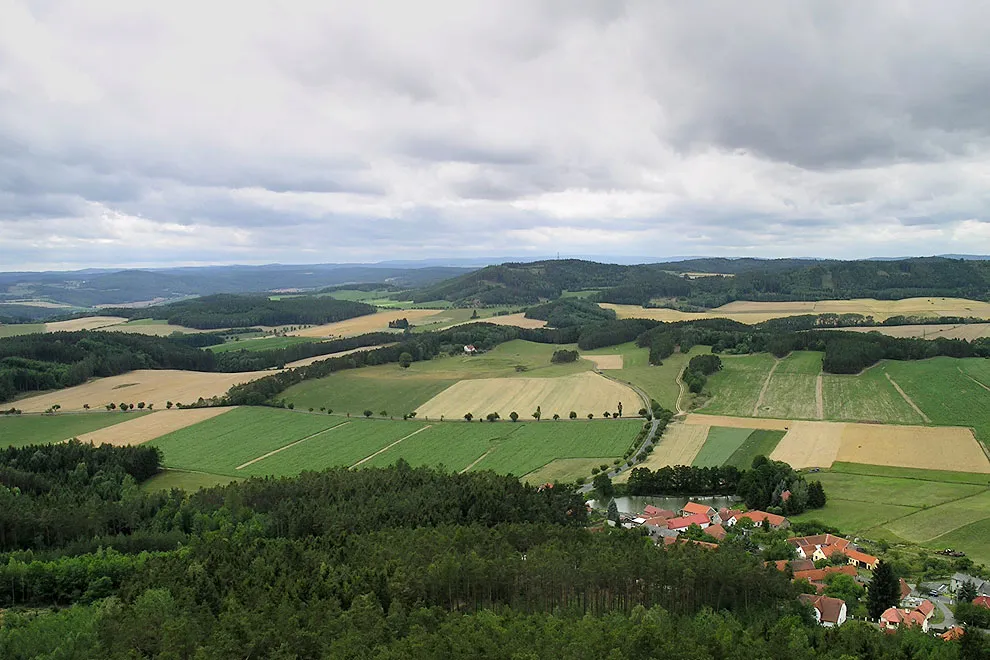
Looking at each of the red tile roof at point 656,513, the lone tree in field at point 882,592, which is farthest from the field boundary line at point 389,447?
the lone tree in field at point 882,592

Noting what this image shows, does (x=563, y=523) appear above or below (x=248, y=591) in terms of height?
below

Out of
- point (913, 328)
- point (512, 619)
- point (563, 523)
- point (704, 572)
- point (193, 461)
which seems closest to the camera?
point (512, 619)

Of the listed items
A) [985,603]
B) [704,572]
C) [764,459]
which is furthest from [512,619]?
[764,459]

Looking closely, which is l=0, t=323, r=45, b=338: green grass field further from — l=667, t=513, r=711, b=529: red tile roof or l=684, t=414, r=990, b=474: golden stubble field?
l=667, t=513, r=711, b=529: red tile roof

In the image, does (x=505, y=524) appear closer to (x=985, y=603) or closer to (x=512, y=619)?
(x=512, y=619)

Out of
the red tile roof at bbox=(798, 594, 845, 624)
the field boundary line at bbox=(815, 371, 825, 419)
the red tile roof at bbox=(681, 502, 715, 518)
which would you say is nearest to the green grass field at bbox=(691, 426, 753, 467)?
the red tile roof at bbox=(681, 502, 715, 518)

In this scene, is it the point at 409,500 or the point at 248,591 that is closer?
the point at 248,591
